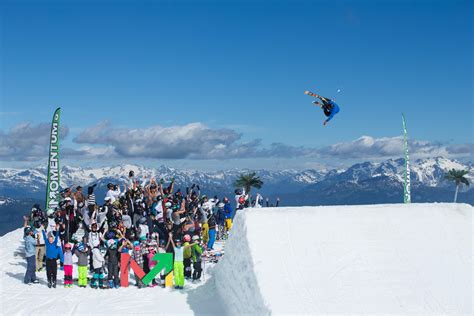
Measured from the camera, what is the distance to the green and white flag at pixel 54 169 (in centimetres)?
2477

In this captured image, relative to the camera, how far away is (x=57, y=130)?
26.0 m

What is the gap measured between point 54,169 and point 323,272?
17.7m

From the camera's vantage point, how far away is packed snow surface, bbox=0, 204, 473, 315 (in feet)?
38.1

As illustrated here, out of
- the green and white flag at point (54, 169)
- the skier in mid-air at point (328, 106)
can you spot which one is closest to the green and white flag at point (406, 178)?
the skier in mid-air at point (328, 106)

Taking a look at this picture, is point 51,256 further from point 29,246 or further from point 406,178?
point 406,178

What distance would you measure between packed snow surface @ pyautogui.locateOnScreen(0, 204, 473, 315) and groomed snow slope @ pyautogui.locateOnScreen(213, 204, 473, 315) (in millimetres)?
26

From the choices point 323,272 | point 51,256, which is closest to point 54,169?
point 51,256

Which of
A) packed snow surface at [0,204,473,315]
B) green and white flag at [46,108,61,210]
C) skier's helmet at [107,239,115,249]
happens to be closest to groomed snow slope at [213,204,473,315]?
packed snow surface at [0,204,473,315]

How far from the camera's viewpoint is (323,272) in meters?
12.5

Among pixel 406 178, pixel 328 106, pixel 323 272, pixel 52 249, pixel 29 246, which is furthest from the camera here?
pixel 406 178

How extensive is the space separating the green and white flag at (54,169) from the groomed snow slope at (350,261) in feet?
41.5

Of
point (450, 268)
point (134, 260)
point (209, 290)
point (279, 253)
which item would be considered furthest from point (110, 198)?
point (450, 268)

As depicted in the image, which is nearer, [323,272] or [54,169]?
[323,272]

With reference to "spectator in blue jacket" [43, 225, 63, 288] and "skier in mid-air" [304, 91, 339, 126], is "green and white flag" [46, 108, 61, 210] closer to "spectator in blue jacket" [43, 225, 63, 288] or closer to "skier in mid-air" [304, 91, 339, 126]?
"spectator in blue jacket" [43, 225, 63, 288]
